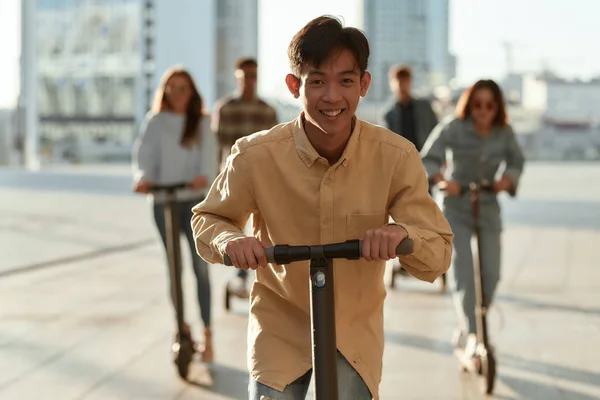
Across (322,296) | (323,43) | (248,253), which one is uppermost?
(323,43)

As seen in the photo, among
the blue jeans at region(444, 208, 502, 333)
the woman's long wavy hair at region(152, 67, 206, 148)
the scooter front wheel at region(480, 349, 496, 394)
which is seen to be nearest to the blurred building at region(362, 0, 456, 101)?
the woman's long wavy hair at region(152, 67, 206, 148)

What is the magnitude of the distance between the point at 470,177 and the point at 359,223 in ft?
11.9

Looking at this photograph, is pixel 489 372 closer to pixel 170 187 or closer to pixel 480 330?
pixel 480 330

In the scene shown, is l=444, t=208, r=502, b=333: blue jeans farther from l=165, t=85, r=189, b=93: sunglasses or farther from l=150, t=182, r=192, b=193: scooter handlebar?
l=165, t=85, r=189, b=93: sunglasses

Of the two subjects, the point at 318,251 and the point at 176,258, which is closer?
the point at 318,251

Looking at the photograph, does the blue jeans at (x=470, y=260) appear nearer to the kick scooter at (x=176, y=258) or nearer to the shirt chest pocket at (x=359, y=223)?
the kick scooter at (x=176, y=258)

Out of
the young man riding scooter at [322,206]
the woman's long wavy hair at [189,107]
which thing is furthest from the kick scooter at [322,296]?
the woman's long wavy hair at [189,107]

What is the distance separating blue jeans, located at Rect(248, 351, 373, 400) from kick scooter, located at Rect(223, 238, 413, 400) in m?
0.34

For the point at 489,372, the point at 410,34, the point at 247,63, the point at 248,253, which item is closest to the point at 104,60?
the point at 410,34

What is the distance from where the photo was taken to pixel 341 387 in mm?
3082

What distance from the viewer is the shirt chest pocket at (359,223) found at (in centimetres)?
303

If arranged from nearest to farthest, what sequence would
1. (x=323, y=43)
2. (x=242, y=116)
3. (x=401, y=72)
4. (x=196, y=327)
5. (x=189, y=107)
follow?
(x=323, y=43), (x=189, y=107), (x=196, y=327), (x=242, y=116), (x=401, y=72)

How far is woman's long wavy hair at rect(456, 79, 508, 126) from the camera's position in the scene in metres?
6.41

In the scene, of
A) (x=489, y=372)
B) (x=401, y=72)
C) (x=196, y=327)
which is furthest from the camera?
(x=401, y=72)
